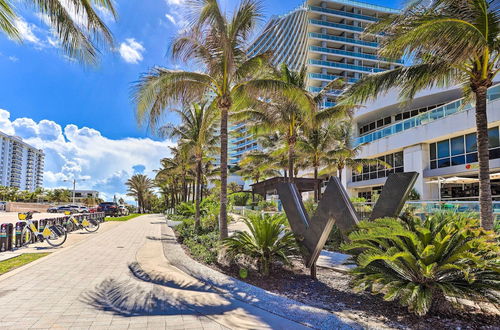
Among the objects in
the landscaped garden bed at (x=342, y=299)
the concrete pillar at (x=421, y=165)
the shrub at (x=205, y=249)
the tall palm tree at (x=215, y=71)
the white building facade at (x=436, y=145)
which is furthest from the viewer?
the concrete pillar at (x=421, y=165)

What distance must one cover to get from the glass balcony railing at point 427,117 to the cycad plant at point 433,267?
659 inches

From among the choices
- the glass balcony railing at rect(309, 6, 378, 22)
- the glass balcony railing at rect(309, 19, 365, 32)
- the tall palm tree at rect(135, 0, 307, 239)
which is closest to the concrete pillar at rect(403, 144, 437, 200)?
the tall palm tree at rect(135, 0, 307, 239)

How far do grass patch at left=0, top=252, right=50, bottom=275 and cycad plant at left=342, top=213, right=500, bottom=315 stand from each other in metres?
8.40

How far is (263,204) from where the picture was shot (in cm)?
3050

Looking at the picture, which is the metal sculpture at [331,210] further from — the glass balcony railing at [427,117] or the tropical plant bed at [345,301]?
the glass balcony railing at [427,117]

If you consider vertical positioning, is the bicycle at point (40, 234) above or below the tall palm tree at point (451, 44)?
below

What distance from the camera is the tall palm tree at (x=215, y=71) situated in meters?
9.20

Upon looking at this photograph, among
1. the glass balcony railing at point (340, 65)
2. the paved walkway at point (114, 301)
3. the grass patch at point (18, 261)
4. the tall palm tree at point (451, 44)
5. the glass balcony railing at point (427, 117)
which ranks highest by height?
the glass balcony railing at point (340, 65)

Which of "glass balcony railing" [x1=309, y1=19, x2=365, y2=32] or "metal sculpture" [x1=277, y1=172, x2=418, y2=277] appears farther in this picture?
"glass balcony railing" [x1=309, y1=19, x2=365, y2=32]

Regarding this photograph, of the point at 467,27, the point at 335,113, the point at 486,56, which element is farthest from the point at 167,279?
the point at 335,113

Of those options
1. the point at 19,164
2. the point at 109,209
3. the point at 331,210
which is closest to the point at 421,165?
the point at 331,210

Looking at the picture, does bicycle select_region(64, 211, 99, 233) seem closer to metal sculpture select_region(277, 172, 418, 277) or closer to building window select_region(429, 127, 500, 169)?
metal sculpture select_region(277, 172, 418, 277)

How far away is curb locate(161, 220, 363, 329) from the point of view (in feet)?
14.0

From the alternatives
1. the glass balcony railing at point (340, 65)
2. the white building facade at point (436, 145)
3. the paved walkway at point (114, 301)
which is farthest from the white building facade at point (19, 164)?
the paved walkway at point (114, 301)
